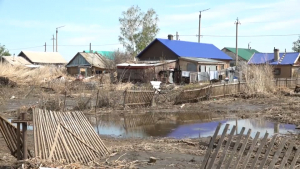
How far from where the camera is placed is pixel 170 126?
15203mm

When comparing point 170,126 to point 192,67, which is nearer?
point 170,126

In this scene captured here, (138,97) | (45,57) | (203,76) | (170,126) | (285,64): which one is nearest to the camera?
(170,126)

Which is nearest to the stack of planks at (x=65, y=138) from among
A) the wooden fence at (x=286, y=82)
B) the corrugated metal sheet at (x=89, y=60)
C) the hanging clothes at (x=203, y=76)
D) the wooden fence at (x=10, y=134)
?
the wooden fence at (x=10, y=134)

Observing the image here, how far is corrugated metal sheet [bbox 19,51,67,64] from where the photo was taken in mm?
65312

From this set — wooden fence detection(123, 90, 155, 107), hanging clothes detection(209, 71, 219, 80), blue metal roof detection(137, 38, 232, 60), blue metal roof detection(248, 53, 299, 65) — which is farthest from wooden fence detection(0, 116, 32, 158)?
blue metal roof detection(248, 53, 299, 65)

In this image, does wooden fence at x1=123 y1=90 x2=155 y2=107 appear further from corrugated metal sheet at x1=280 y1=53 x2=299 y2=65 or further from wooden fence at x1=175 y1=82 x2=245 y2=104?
corrugated metal sheet at x1=280 y1=53 x2=299 y2=65

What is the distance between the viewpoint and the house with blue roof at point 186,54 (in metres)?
41.2

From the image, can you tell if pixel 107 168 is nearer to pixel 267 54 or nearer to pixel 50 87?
pixel 50 87

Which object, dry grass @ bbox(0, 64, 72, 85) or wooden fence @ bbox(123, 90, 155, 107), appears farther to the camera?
dry grass @ bbox(0, 64, 72, 85)

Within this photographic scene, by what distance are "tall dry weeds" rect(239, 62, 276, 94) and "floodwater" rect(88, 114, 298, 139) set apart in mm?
10191

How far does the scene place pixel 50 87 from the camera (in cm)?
3130

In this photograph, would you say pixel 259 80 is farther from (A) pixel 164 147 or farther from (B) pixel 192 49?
(B) pixel 192 49

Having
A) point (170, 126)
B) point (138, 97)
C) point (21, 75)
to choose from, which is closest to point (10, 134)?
point (170, 126)

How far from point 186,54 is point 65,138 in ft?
121
